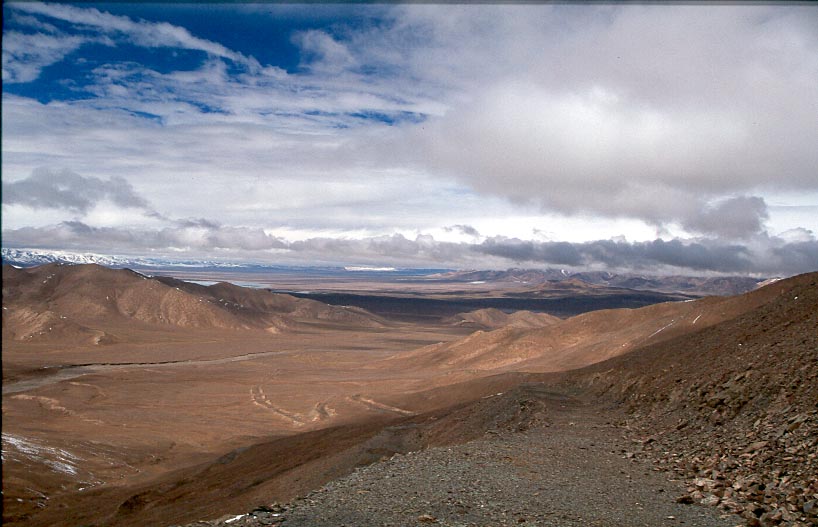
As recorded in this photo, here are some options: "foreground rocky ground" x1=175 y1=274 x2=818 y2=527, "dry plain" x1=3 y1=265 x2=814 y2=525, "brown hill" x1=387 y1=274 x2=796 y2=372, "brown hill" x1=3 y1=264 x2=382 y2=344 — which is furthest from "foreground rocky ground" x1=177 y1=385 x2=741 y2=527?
"brown hill" x1=3 y1=264 x2=382 y2=344

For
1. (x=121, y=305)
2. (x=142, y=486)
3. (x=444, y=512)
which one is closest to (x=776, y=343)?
(x=444, y=512)

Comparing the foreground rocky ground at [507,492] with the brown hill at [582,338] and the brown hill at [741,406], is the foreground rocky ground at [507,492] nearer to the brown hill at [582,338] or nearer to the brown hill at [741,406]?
the brown hill at [741,406]

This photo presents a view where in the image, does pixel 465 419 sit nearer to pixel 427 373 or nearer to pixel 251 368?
pixel 427 373

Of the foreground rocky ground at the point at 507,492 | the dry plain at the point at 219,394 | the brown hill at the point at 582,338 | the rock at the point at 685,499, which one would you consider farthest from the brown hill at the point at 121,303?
the rock at the point at 685,499

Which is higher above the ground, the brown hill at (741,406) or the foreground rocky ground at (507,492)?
the brown hill at (741,406)

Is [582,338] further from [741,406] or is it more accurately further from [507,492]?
[507,492]

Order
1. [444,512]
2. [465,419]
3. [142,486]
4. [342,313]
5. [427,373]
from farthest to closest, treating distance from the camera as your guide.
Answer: [342,313] < [427,373] < [142,486] < [465,419] < [444,512]

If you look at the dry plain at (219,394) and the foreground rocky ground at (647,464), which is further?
the dry plain at (219,394)

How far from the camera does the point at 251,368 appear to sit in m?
90.6

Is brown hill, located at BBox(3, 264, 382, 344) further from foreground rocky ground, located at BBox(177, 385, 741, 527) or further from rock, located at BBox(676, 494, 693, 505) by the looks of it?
rock, located at BBox(676, 494, 693, 505)

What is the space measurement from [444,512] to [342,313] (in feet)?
595

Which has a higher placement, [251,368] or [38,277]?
[38,277]

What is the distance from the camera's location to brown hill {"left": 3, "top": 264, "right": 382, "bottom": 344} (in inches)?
5615

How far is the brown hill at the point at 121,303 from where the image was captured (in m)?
143
